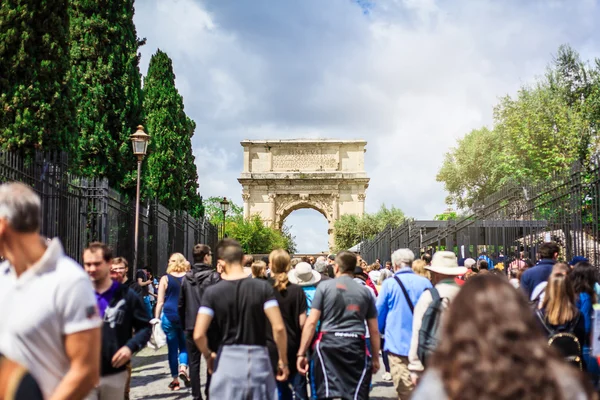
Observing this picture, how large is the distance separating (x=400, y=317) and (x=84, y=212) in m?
7.56

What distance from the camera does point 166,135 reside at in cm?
2975

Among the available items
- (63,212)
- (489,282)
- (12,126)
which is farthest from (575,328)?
(12,126)

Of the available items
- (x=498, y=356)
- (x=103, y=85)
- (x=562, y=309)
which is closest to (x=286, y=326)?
(x=562, y=309)

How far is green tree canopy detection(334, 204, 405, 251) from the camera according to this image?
55.2m

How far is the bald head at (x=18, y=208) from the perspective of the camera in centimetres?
269

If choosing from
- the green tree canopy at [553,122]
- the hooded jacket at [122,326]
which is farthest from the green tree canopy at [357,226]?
the hooded jacket at [122,326]

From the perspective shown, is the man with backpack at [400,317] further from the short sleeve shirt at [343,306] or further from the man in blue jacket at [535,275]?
the man in blue jacket at [535,275]

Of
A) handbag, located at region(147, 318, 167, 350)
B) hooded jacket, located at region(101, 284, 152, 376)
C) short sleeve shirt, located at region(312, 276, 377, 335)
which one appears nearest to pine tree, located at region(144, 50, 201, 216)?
handbag, located at region(147, 318, 167, 350)

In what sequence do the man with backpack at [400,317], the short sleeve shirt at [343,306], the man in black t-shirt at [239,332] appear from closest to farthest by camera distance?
the man in black t-shirt at [239,332], the short sleeve shirt at [343,306], the man with backpack at [400,317]

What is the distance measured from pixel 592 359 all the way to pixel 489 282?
3791 mm

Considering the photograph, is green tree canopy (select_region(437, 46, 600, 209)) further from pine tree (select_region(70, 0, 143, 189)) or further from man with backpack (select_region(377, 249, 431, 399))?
man with backpack (select_region(377, 249, 431, 399))

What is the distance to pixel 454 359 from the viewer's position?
5.71ft

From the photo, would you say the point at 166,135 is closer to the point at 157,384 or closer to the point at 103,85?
the point at 103,85

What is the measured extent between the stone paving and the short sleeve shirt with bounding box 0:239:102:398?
6038 mm
